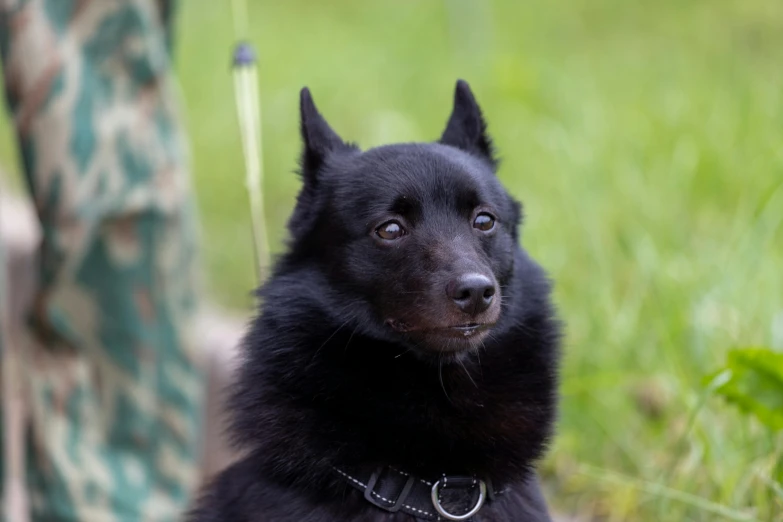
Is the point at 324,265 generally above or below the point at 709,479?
above

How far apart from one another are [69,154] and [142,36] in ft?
1.63

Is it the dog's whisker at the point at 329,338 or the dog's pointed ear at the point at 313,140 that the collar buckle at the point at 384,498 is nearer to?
the dog's whisker at the point at 329,338

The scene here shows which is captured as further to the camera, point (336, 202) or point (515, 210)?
point (515, 210)

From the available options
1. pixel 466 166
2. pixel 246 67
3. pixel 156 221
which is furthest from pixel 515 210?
pixel 156 221

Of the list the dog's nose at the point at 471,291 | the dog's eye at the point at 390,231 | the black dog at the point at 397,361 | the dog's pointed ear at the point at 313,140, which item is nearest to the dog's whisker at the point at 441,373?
the black dog at the point at 397,361

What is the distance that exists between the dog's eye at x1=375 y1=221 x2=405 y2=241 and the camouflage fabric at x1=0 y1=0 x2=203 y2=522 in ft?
4.11

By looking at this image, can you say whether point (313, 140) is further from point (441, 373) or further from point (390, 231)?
point (441, 373)

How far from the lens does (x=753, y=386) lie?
7.59ft

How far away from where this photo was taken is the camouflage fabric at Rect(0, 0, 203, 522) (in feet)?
9.67

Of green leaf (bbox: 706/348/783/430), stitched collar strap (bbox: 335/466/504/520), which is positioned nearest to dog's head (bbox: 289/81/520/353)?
stitched collar strap (bbox: 335/466/504/520)

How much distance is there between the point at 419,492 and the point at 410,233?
600 mm

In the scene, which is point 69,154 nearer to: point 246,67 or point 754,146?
point 246,67

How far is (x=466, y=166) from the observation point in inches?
90.8

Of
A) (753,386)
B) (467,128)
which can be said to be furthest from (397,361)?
(753,386)
